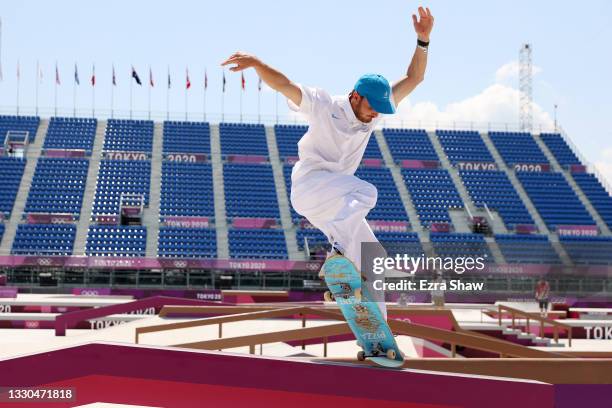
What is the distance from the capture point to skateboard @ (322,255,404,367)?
455 cm

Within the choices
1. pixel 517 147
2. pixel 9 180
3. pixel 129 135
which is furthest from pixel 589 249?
pixel 9 180

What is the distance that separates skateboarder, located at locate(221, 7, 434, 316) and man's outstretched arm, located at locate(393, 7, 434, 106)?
0.18 meters

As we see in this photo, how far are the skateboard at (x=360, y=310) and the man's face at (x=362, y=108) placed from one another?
35.6 inches

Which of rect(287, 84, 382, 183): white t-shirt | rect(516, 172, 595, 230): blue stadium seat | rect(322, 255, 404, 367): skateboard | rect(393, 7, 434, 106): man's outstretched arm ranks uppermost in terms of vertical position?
rect(516, 172, 595, 230): blue stadium seat

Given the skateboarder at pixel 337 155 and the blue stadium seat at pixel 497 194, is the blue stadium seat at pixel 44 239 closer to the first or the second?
the blue stadium seat at pixel 497 194

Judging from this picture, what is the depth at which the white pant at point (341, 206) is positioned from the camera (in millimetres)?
4617

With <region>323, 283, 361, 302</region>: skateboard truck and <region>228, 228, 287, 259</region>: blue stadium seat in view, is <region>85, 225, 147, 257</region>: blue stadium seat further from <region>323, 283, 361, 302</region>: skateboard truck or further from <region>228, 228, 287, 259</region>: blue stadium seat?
<region>323, 283, 361, 302</region>: skateboard truck

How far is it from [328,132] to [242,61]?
699mm

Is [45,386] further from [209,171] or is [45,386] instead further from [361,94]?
[209,171]

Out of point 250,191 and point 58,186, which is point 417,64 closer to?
point 250,191

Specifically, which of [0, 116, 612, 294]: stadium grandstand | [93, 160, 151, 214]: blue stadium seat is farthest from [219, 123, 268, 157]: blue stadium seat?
[93, 160, 151, 214]: blue stadium seat

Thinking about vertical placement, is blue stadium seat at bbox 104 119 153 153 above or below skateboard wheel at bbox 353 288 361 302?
above

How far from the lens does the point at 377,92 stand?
15.5ft

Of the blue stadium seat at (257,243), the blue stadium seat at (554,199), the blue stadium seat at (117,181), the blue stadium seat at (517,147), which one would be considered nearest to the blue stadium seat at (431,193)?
the blue stadium seat at (554,199)
